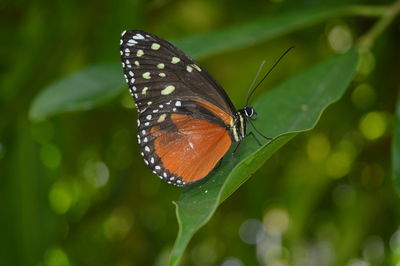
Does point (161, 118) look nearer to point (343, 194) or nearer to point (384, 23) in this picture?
point (384, 23)

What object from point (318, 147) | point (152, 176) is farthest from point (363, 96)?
point (152, 176)

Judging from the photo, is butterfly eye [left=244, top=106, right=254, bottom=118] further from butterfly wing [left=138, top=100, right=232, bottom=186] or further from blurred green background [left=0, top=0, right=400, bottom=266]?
blurred green background [left=0, top=0, right=400, bottom=266]

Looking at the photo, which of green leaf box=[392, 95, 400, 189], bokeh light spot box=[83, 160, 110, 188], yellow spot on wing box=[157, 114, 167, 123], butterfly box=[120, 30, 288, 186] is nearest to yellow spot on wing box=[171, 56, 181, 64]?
butterfly box=[120, 30, 288, 186]

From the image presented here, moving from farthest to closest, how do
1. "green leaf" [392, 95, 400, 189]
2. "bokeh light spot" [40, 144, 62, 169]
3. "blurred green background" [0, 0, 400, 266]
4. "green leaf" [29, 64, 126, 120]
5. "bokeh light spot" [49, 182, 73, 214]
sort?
"bokeh light spot" [49, 182, 73, 214], "bokeh light spot" [40, 144, 62, 169], "blurred green background" [0, 0, 400, 266], "green leaf" [29, 64, 126, 120], "green leaf" [392, 95, 400, 189]

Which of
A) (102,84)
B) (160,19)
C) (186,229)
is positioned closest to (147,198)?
(160,19)

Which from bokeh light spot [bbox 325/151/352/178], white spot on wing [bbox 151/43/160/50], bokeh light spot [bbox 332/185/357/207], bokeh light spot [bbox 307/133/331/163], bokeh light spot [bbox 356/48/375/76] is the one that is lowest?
bokeh light spot [bbox 332/185/357/207]

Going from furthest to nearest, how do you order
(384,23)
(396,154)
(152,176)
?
(152,176) < (384,23) < (396,154)
